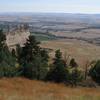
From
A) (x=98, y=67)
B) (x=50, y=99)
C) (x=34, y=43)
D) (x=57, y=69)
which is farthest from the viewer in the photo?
(x=34, y=43)

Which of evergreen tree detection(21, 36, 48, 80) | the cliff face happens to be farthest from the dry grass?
the cliff face

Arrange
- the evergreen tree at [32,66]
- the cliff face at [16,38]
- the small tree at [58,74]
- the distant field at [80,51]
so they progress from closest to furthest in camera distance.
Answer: the evergreen tree at [32,66]
the small tree at [58,74]
the distant field at [80,51]
the cliff face at [16,38]

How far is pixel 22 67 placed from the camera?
26.1 meters

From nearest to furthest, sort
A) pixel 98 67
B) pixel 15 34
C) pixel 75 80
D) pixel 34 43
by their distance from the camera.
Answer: pixel 75 80
pixel 98 67
pixel 34 43
pixel 15 34

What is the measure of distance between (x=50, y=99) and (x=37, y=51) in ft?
73.6

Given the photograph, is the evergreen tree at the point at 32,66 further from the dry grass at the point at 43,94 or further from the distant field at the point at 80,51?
the distant field at the point at 80,51

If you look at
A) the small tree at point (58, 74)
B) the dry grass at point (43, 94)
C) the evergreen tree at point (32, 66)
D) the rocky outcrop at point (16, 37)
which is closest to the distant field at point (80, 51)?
the rocky outcrop at point (16, 37)

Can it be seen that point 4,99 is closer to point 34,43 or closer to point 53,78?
point 53,78

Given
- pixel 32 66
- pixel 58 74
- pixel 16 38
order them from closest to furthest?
pixel 58 74 → pixel 32 66 → pixel 16 38

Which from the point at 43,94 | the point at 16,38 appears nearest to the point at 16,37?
the point at 16,38

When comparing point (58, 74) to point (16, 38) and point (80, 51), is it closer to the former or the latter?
point (16, 38)

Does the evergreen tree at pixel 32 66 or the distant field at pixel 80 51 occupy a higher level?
the evergreen tree at pixel 32 66

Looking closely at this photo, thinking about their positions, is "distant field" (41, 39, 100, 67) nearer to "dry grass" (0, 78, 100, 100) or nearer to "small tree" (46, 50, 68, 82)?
"small tree" (46, 50, 68, 82)

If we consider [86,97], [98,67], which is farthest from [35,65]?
[86,97]
